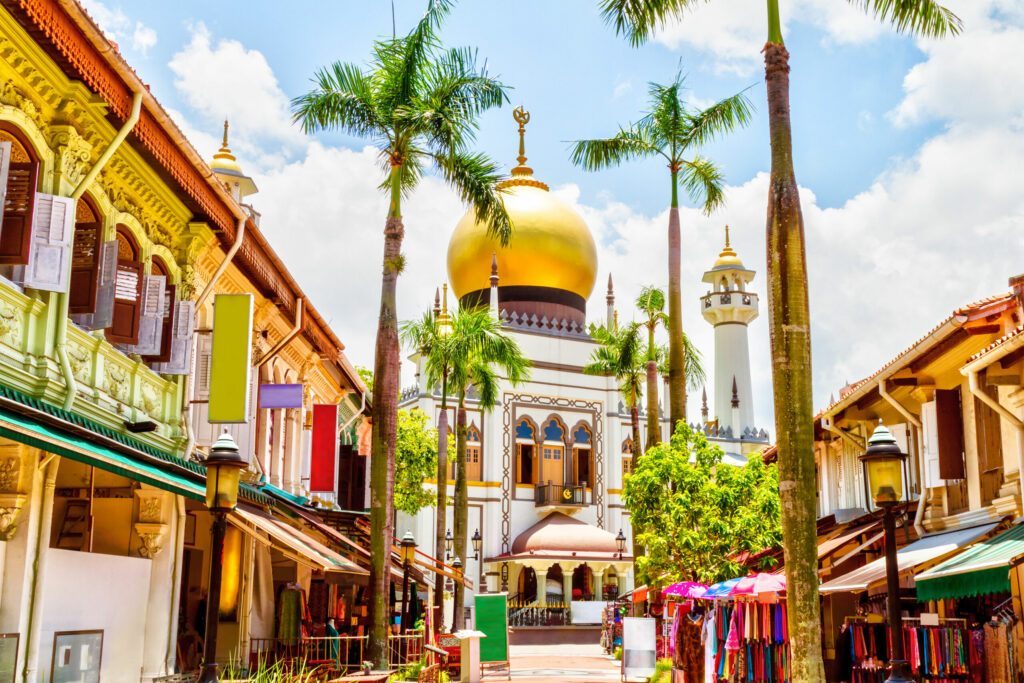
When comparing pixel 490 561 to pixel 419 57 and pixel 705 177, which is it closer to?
pixel 705 177

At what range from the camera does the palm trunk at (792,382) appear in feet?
35.7

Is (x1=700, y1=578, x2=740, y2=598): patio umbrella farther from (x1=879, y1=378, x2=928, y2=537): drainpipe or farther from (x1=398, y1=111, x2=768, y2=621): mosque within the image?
(x1=398, y1=111, x2=768, y2=621): mosque

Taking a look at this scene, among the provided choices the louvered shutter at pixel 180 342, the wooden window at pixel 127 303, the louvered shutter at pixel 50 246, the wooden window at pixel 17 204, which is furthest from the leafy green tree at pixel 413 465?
the wooden window at pixel 17 204

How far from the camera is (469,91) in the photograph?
723 inches

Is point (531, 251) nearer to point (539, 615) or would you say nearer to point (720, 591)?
point (539, 615)

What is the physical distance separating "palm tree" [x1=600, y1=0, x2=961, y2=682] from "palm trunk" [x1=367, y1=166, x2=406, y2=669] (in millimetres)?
6769

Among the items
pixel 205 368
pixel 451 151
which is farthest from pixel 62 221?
pixel 451 151

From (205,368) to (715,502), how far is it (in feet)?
31.0

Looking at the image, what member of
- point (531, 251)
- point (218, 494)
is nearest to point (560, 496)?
point (531, 251)

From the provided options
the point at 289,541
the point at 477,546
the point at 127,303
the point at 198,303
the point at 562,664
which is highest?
the point at 198,303

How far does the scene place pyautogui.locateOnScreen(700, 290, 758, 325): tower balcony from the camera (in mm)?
63781

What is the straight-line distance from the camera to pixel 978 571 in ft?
40.2

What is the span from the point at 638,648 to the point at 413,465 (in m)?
21.4

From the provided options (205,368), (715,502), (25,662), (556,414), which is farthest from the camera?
(556,414)
